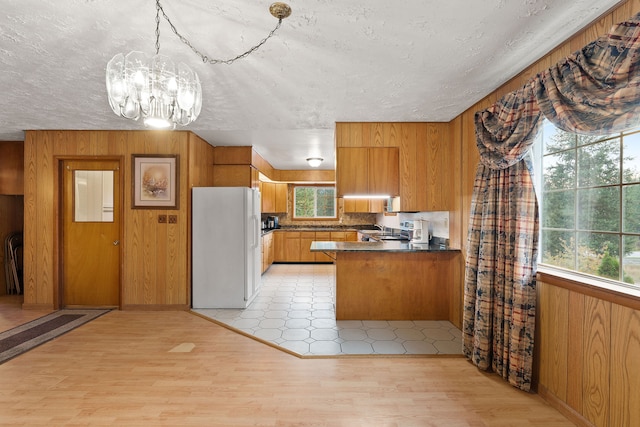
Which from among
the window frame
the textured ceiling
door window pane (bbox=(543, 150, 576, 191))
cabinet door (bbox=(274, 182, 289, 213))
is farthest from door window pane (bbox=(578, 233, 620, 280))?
cabinet door (bbox=(274, 182, 289, 213))

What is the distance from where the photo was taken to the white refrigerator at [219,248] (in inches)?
147

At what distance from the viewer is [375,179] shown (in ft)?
11.1

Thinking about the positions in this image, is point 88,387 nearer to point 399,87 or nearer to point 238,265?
point 238,265

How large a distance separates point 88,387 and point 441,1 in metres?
3.37

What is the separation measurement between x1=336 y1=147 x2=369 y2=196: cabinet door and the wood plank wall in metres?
1.58

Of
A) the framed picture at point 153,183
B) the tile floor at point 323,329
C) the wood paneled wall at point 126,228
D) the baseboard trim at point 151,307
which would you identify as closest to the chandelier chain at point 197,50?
the wood paneled wall at point 126,228

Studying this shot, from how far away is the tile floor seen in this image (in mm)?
2664

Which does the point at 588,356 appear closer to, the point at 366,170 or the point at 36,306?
the point at 366,170

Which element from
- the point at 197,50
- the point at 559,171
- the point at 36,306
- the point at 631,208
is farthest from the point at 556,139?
the point at 36,306

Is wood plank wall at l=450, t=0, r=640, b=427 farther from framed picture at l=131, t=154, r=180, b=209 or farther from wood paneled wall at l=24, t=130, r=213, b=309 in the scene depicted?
framed picture at l=131, t=154, r=180, b=209

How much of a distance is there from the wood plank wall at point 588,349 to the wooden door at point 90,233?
460 centimetres

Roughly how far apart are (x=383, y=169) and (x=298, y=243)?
385 centimetres

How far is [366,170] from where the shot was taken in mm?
3377

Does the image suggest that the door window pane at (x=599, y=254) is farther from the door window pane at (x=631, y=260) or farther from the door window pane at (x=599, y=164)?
the door window pane at (x=599, y=164)
